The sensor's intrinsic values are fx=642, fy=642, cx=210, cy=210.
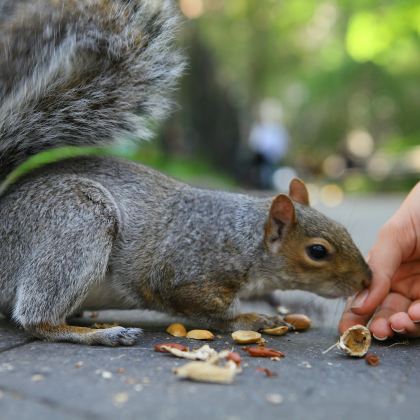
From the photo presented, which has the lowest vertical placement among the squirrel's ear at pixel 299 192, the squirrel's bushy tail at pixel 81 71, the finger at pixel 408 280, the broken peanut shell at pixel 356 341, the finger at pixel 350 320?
the finger at pixel 350 320

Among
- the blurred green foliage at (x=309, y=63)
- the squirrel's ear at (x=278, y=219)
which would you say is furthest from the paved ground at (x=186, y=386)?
the blurred green foliage at (x=309, y=63)

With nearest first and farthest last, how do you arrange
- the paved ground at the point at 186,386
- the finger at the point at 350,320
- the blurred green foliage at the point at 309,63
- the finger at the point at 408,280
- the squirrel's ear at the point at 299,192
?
1. the paved ground at the point at 186,386
2. the finger at the point at 350,320
3. the finger at the point at 408,280
4. the squirrel's ear at the point at 299,192
5. the blurred green foliage at the point at 309,63

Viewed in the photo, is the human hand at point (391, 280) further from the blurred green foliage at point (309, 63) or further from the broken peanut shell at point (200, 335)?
the blurred green foliage at point (309, 63)

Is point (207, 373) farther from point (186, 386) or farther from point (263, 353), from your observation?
point (263, 353)

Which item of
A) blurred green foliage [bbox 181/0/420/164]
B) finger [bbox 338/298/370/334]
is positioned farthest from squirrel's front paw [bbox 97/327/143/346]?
blurred green foliage [bbox 181/0/420/164]

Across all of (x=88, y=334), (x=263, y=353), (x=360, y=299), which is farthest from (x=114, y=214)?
(x=360, y=299)

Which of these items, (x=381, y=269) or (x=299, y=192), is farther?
(x=299, y=192)
